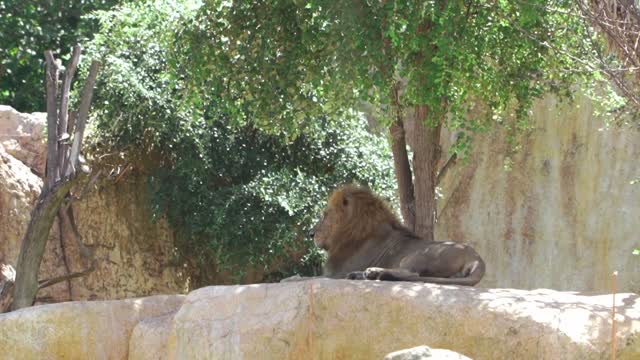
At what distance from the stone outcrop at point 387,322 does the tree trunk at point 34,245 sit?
2.92 m

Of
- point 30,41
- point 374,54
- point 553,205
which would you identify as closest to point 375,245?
point 374,54

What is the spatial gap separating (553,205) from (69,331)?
381 inches

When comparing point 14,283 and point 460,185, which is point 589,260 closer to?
point 460,185

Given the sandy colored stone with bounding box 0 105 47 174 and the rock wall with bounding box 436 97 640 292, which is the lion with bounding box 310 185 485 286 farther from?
the rock wall with bounding box 436 97 640 292

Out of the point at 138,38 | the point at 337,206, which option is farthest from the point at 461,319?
the point at 138,38

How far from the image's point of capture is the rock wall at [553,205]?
15.9 m

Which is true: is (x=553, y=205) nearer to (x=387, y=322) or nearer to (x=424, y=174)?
(x=424, y=174)

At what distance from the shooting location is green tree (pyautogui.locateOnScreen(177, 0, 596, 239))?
356 inches

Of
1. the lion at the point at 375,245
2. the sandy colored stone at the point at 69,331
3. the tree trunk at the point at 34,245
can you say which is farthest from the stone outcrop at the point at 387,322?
the tree trunk at the point at 34,245

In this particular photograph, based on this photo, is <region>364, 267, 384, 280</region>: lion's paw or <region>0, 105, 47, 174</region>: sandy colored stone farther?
<region>0, 105, 47, 174</region>: sandy colored stone

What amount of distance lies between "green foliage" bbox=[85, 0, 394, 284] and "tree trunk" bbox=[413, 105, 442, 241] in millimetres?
2205

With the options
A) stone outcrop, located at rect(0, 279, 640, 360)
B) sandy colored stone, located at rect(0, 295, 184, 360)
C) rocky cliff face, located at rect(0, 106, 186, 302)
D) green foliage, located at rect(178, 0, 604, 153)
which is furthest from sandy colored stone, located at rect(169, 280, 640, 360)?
rocky cliff face, located at rect(0, 106, 186, 302)

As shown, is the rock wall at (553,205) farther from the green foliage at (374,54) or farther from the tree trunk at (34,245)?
the tree trunk at (34,245)

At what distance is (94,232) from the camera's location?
13.7 m
